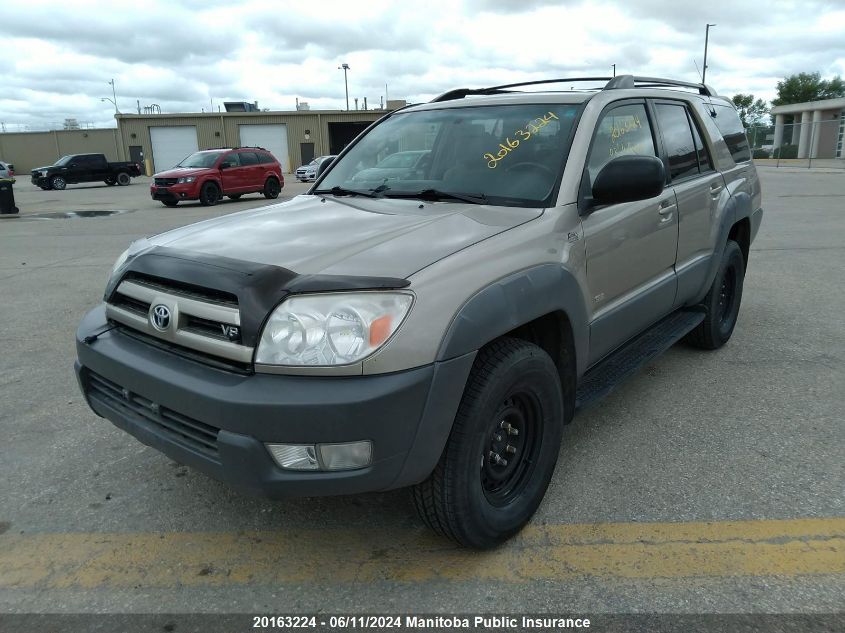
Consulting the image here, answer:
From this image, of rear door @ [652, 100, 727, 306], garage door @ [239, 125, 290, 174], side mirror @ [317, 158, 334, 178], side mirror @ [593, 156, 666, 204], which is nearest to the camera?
side mirror @ [593, 156, 666, 204]

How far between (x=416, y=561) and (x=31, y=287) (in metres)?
6.88

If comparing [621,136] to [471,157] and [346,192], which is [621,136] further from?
[346,192]

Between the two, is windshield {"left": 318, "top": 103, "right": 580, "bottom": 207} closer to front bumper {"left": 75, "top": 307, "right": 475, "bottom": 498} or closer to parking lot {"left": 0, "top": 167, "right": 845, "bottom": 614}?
front bumper {"left": 75, "top": 307, "right": 475, "bottom": 498}

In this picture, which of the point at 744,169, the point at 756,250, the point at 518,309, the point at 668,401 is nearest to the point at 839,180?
the point at 756,250

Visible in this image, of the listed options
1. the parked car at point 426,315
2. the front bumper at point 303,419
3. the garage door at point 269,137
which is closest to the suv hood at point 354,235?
the parked car at point 426,315

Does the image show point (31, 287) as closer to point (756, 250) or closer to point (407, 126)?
point (407, 126)

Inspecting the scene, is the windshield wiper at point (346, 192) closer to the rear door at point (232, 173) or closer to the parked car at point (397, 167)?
the parked car at point (397, 167)

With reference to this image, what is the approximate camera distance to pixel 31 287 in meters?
7.55

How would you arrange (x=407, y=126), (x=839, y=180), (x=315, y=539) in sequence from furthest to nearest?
(x=839, y=180)
(x=407, y=126)
(x=315, y=539)

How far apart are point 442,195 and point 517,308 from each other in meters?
0.89

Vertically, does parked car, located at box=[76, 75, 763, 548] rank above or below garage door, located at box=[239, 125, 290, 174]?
below

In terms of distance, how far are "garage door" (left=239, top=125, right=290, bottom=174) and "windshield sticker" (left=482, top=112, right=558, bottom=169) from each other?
48.6 m

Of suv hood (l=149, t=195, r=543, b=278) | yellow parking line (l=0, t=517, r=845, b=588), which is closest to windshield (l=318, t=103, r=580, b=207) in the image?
suv hood (l=149, t=195, r=543, b=278)

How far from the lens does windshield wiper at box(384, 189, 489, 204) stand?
9.75 feet
